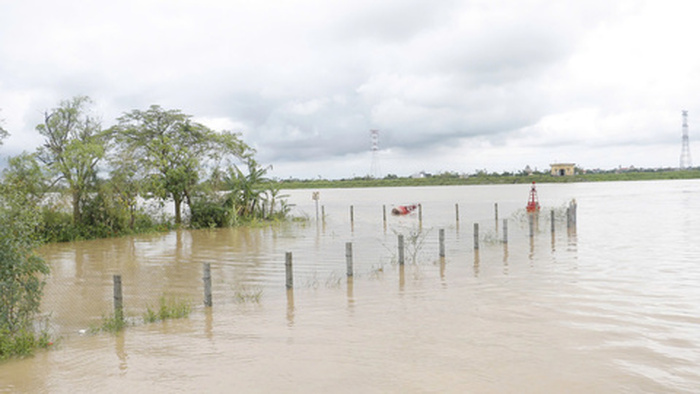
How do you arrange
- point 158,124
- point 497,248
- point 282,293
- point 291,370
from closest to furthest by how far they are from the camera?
point 291,370 → point 282,293 → point 497,248 → point 158,124

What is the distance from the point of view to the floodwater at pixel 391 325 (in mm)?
7172

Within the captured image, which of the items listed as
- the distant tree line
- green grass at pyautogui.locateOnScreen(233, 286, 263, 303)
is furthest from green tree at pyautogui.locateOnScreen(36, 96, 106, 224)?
green grass at pyautogui.locateOnScreen(233, 286, 263, 303)

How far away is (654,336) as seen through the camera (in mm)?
8586

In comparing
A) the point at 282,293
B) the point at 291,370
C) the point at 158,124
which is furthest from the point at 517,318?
the point at 158,124

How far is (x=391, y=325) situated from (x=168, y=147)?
2015 cm

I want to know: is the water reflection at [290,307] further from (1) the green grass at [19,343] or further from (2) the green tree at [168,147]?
(2) the green tree at [168,147]

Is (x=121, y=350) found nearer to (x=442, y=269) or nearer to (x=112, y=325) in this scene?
(x=112, y=325)

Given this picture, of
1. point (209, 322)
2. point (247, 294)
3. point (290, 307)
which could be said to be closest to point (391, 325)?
point (290, 307)

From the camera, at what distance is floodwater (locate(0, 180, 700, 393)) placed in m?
7.17

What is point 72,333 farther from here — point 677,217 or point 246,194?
point 677,217

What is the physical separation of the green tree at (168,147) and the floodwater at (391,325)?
826 centimetres

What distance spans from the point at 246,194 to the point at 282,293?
66.3 feet

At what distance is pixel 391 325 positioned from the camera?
970 cm

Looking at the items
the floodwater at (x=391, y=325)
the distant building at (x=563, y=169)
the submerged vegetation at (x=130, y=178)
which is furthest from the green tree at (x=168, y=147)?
the distant building at (x=563, y=169)
